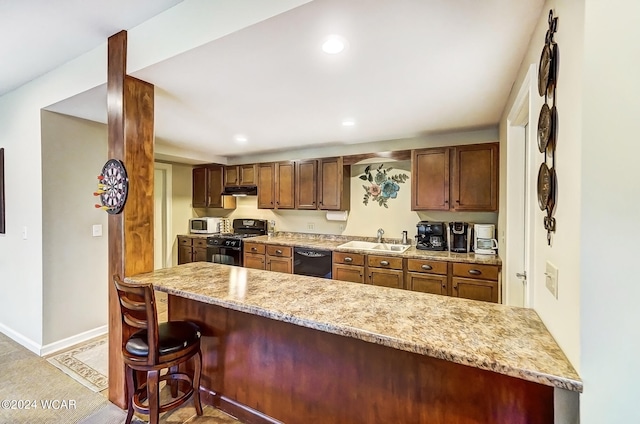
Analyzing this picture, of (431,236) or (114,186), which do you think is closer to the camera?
(114,186)

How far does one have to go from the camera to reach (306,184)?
175 inches

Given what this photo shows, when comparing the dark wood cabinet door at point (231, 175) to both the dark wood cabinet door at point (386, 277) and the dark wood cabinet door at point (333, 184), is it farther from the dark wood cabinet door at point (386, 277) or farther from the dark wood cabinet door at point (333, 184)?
the dark wood cabinet door at point (386, 277)

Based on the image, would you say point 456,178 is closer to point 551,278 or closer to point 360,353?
point 551,278

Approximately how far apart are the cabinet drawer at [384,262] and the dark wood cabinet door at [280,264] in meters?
1.20

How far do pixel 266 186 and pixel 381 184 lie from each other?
187 cm

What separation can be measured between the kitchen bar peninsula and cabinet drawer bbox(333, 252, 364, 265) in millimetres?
1723

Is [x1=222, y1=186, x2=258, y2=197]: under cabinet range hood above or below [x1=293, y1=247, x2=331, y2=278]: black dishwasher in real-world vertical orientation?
above

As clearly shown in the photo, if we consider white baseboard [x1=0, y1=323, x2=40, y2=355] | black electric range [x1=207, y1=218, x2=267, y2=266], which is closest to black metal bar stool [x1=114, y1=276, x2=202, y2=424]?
white baseboard [x1=0, y1=323, x2=40, y2=355]

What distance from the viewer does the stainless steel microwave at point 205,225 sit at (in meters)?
5.29

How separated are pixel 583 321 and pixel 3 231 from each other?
4.98 metres

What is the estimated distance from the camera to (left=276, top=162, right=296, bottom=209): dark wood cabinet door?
4.54 meters

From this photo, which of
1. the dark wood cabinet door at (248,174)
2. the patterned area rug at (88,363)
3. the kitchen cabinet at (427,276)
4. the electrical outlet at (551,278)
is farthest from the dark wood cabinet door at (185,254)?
the electrical outlet at (551,278)

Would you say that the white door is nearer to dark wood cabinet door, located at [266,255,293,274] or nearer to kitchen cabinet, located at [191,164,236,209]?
dark wood cabinet door, located at [266,255,293,274]

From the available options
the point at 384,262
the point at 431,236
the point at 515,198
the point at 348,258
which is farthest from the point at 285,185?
the point at 515,198
